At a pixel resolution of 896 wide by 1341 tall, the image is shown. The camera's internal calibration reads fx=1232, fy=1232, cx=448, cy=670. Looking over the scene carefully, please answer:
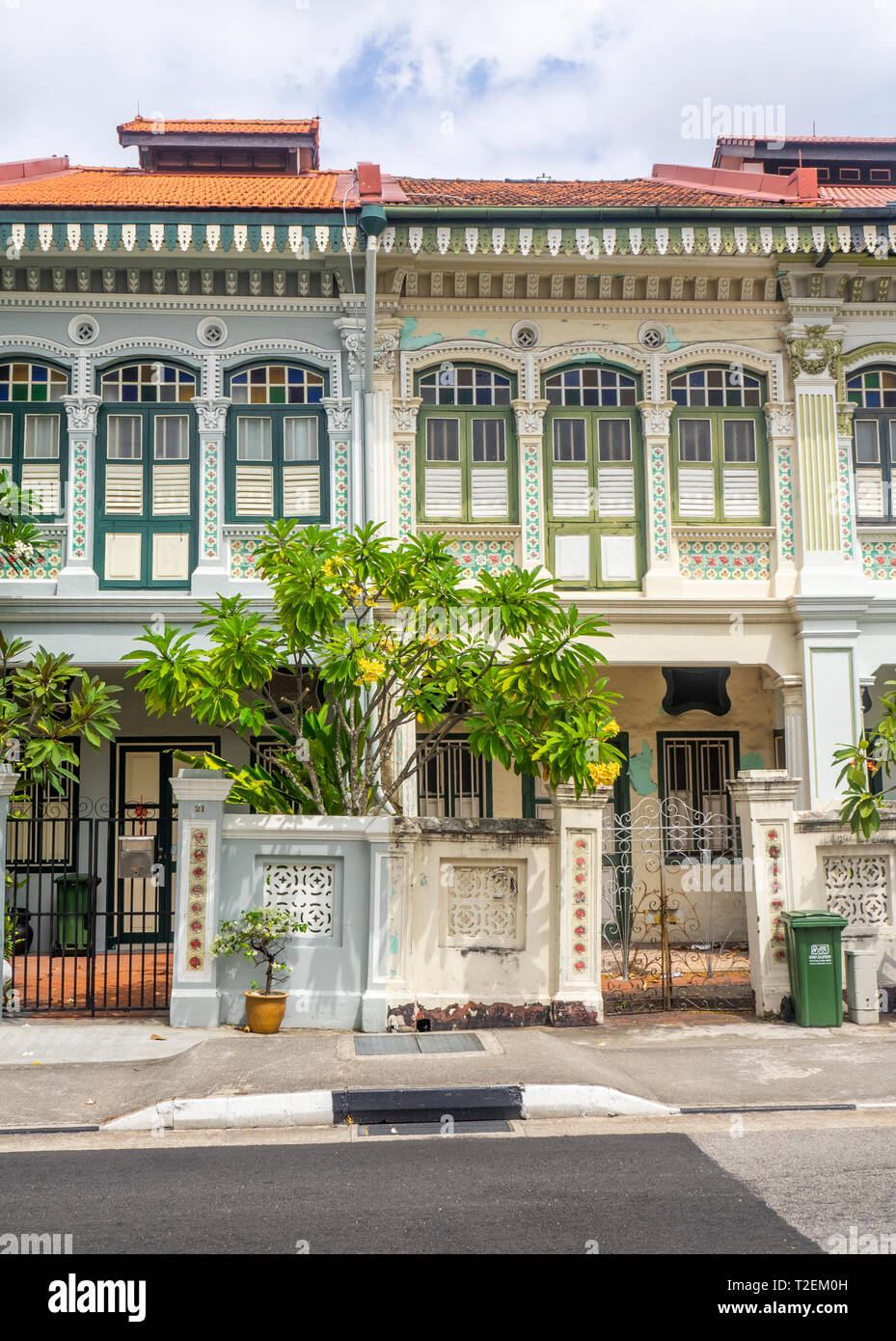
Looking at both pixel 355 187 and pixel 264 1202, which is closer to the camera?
pixel 264 1202

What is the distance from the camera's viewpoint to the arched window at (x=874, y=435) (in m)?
14.8

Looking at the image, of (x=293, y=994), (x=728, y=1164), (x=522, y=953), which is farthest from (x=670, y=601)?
(x=728, y=1164)

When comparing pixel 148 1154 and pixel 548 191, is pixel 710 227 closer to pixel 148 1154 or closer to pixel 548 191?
pixel 548 191

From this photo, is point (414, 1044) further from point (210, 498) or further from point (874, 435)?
point (874, 435)

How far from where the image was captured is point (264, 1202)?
5.98m

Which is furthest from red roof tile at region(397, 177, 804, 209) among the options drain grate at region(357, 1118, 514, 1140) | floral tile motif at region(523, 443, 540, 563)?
drain grate at region(357, 1118, 514, 1140)

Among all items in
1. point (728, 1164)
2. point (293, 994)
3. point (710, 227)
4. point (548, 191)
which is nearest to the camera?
point (728, 1164)

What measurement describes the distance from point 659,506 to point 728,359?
6.60 ft

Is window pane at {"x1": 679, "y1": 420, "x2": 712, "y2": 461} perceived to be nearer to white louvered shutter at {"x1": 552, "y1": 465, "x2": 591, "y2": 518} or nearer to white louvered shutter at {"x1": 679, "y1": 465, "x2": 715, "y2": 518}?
white louvered shutter at {"x1": 679, "y1": 465, "x2": 715, "y2": 518}

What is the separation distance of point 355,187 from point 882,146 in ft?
33.3

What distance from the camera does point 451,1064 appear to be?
28.8ft

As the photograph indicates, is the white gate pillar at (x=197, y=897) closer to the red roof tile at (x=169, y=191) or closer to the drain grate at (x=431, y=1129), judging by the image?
the drain grate at (x=431, y=1129)

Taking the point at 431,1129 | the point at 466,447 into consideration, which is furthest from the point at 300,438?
the point at 431,1129

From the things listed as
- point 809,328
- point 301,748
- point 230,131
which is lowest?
point 301,748
